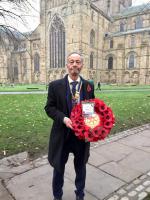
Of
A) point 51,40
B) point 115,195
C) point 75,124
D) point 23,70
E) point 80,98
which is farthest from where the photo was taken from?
point 23,70

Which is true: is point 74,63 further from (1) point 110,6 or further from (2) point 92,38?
(1) point 110,6

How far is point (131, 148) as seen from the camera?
4.81m

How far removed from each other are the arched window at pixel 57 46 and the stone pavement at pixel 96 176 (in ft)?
151

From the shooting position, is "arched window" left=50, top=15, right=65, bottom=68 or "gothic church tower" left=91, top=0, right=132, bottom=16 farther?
"gothic church tower" left=91, top=0, right=132, bottom=16

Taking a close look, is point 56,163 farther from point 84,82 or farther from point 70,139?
point 84,82

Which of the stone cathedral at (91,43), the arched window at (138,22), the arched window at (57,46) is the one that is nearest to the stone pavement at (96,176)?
the stone cathedral at (91,43)

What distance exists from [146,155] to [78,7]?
150 feet

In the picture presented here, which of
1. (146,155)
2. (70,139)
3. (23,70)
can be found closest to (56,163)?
(70,139)

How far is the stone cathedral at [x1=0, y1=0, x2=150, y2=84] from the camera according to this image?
46375 mm

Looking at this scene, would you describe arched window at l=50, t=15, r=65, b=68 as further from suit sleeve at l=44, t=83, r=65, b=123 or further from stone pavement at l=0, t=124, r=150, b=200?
suit sleeve at l=44, t=83, r=65, b=123

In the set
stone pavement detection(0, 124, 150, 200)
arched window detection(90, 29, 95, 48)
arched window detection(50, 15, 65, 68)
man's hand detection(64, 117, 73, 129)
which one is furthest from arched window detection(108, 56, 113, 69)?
man's hand detection(64, 117, 73, 129)

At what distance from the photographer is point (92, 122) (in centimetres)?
223

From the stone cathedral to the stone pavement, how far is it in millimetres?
41261

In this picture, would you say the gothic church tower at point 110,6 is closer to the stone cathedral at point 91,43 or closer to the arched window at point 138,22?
the stone cathedral at point 91,43
